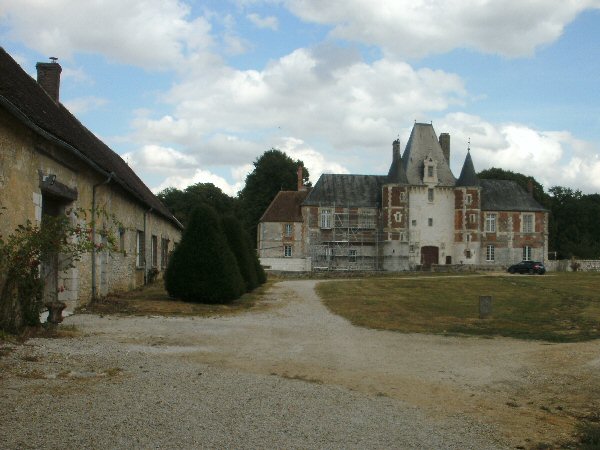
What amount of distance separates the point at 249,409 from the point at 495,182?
191 ft

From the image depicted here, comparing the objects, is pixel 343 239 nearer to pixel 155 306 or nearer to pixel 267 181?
pixel 267 181

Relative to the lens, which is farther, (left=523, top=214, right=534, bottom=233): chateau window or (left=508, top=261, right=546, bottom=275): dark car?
(left=523, top=214, right=534, bottom=233): chateau window

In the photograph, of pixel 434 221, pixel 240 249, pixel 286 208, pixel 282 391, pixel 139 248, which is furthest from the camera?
pixel 286 208

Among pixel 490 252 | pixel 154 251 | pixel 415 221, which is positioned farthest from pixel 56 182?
pixel 490 252

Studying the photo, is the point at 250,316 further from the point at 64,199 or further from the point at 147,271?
the point at 147,271

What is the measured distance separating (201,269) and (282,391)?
11.0 m

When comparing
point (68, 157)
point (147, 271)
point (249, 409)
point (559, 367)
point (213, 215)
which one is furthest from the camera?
point (147, 271)

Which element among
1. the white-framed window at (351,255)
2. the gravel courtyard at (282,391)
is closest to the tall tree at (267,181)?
the white-framed window at (351,255)

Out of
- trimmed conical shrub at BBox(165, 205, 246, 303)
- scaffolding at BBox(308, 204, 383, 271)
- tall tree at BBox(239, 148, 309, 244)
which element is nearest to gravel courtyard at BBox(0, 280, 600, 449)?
trimmed conical shrub at BBox(165, 205, 246, 303)

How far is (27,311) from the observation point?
995cm

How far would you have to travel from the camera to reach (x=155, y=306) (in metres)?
16.0

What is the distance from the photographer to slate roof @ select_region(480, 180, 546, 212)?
192 feet

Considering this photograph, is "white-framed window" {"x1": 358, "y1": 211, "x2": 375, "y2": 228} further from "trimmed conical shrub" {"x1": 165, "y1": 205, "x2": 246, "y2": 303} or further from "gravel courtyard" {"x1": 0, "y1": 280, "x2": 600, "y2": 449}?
"gravel courtyard" {"x1": 0, "y1": 280, "x2": 600, "y2": 449}

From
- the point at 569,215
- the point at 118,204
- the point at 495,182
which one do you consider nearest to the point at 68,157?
the point at 118,204
